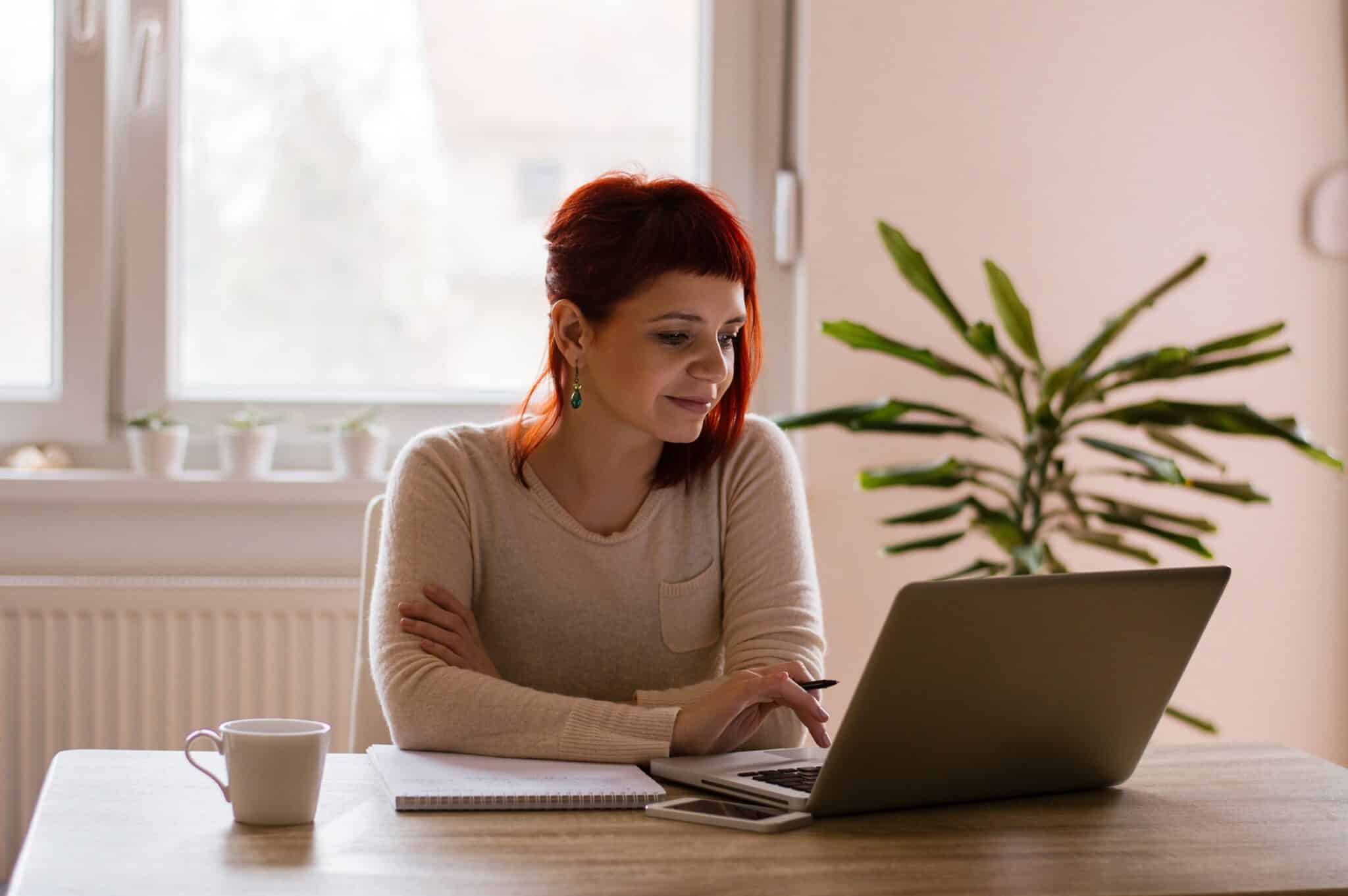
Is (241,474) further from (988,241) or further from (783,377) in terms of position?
(988,241)

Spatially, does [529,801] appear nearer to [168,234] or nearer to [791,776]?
[791,776]

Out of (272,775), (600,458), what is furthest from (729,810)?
(600,458)

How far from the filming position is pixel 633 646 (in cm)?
177

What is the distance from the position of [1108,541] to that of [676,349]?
37.6 inches

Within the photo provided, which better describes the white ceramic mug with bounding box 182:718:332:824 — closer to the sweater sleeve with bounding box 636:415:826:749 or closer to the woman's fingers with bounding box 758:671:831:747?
the woman's fingers with bounding box 758:671:831:747

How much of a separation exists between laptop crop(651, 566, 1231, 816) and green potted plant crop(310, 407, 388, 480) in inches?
57.8

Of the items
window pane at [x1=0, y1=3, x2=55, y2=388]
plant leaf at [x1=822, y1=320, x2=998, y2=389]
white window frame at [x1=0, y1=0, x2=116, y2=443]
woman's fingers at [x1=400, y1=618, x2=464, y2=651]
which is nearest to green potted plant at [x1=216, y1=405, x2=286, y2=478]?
white window frame at [x1=0, y1=0, x2=116, y2=443]

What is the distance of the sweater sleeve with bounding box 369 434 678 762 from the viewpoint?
4.46 feet

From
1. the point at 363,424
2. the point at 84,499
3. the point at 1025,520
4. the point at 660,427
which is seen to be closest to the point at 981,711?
the point at 660,427

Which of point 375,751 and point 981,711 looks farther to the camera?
point 375,751

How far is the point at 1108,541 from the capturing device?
233 centimetres

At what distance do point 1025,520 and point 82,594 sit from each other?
5.26 ft

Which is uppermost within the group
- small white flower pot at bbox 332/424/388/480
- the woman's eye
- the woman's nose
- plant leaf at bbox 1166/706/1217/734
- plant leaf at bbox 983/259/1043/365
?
plant leaf at bbox 983/259/1043/365

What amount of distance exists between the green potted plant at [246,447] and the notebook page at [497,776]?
1.32 meters
